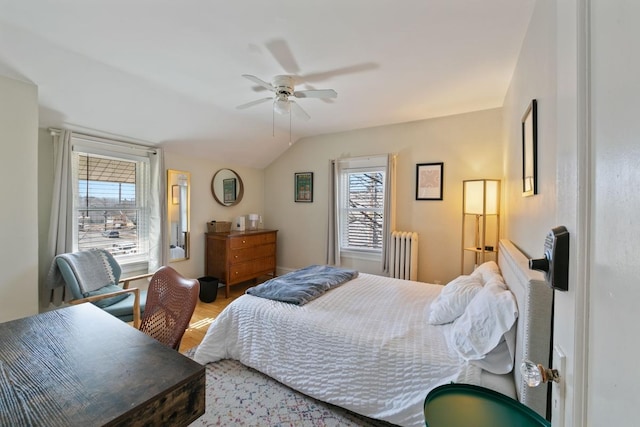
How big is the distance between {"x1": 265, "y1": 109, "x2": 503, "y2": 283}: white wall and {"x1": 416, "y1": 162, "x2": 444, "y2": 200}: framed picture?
0.07 metres

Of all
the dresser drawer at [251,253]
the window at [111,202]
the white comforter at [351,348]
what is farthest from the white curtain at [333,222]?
the window at [111,202]

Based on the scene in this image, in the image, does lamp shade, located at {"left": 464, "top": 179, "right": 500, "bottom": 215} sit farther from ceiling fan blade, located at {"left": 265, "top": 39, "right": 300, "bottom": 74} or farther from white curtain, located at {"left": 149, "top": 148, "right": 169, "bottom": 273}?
white curtain, located at {"left": 149, "top": 148, "right": 169, "bottom": 273}

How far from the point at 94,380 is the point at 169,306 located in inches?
25.9

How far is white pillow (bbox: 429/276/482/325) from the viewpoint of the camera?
1.80 m

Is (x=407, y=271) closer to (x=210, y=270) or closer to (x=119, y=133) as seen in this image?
(x=210, y=270)

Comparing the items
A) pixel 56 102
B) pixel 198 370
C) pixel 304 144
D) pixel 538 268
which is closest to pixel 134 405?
pixel 198 370

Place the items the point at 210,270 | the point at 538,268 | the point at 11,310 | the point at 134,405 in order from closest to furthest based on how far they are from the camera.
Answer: the point at 538,268, the point at 134,405, the point at 11,310, the point at 210,270

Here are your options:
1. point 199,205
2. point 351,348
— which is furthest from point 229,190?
point 351,348

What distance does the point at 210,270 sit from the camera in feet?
13.9

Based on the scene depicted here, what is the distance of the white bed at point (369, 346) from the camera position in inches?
51.7

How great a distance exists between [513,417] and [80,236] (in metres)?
4.03

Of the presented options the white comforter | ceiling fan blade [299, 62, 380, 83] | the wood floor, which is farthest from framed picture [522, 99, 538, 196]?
the wood floor

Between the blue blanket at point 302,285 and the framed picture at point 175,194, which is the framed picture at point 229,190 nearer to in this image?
the framed picture at point 175,194

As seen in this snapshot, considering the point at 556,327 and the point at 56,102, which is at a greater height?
the point at 56,102
